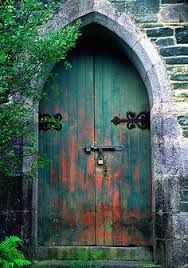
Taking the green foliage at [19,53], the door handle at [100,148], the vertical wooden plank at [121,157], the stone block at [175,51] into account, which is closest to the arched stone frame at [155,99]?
the stone block at [175,51]

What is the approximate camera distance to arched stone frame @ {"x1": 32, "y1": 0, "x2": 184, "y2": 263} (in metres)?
5.60

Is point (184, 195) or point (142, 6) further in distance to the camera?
point (142, 6)

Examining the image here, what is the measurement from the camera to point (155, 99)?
19.2ft

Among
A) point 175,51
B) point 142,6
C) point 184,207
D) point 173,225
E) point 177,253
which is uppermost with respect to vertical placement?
point 142,6

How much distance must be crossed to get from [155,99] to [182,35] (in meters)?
0.80

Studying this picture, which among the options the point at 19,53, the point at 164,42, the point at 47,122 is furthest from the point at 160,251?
the point at 19,53

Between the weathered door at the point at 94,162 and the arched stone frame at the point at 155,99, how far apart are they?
1.22 ft

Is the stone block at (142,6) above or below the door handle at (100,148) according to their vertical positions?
above

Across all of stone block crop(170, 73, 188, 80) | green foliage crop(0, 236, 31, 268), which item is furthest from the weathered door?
green foliage crop(0, 236, 31, 268)

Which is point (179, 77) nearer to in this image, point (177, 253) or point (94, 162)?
point (94, 162)

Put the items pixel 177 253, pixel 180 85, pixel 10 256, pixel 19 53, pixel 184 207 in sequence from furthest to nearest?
1. pixel 180 85
2. pixel 184 207
3. pixel 177 253
4. pixel 10 256
5. pixel 19 53

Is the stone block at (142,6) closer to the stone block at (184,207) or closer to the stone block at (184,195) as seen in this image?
the stone block at (184,195)

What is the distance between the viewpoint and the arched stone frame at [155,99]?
5.60 m

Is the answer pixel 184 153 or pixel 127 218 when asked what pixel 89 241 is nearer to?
pixel 127 218
